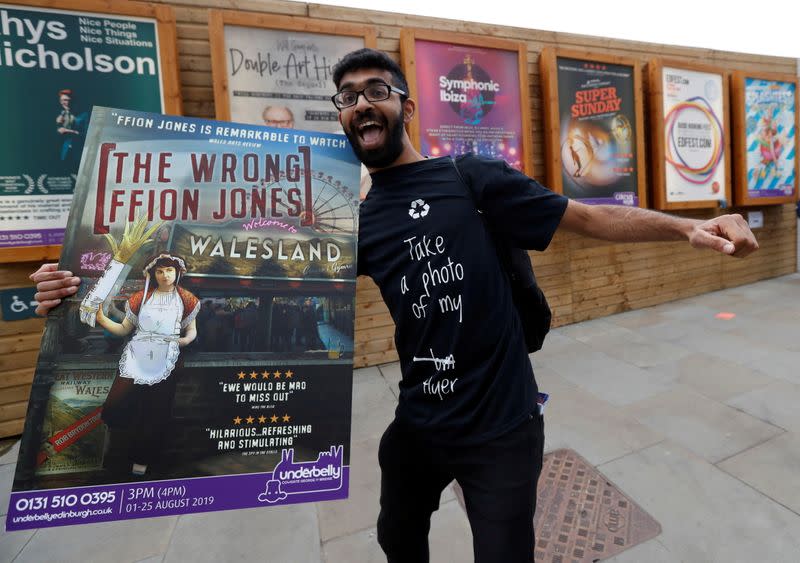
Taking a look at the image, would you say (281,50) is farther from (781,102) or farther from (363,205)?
(781,102)

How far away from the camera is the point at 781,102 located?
6562 millimetres

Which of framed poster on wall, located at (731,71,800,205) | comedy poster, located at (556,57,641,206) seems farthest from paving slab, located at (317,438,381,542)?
framed poster on wall, located at (731,71,800,205)

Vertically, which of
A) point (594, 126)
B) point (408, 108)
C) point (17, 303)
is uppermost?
point (594, 126)

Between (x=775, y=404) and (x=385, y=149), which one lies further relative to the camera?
(x=775, y=404)

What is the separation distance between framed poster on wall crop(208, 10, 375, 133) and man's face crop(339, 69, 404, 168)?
8.78 feet

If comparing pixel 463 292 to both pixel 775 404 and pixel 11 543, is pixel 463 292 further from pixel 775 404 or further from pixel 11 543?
pixel 775 404

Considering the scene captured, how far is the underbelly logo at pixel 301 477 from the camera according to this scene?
46.6 inches

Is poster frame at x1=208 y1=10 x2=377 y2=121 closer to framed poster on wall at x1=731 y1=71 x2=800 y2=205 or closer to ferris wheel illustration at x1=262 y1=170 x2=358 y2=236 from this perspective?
ferris wheel illustration at x1=262 y1=170 x2=358 y2=236

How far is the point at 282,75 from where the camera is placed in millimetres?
3826

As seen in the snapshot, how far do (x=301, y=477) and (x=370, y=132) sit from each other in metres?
1.08

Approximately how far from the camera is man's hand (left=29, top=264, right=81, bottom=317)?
114cm

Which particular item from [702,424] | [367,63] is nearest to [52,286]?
[367,63]

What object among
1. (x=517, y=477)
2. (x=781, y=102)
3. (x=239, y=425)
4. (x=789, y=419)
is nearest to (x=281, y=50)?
(x=239, y=425)

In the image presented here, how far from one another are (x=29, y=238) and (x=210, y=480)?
330cm
